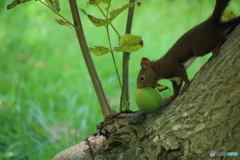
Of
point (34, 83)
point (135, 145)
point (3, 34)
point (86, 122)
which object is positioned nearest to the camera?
point (135, 145)

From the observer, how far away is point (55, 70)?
5043 mm

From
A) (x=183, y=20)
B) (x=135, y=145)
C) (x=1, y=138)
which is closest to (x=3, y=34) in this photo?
(x=1, y=138)

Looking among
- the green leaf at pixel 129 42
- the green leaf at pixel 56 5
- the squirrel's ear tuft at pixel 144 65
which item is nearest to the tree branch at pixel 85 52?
the green leaf at pixel 56 5

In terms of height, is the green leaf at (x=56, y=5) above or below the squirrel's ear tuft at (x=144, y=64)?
above

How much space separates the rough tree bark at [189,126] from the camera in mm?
1672

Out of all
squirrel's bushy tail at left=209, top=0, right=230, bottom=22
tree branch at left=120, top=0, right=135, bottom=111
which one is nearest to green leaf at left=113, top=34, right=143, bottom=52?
tree branch at left=120, top=0, right=135, bottom=111

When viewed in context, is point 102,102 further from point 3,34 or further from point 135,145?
point 3,34

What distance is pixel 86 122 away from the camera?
3.74 m

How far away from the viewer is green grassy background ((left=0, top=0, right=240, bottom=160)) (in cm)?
358

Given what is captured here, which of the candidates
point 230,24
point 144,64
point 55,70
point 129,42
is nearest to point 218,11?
point 230,24

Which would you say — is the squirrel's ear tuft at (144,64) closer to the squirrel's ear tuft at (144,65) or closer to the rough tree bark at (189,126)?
the squirrel's ear tuft at (144,65)

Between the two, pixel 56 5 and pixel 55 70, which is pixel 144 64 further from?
pixel 55 70

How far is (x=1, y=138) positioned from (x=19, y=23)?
244 centimetres

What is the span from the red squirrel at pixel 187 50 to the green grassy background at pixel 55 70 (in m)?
0.74
